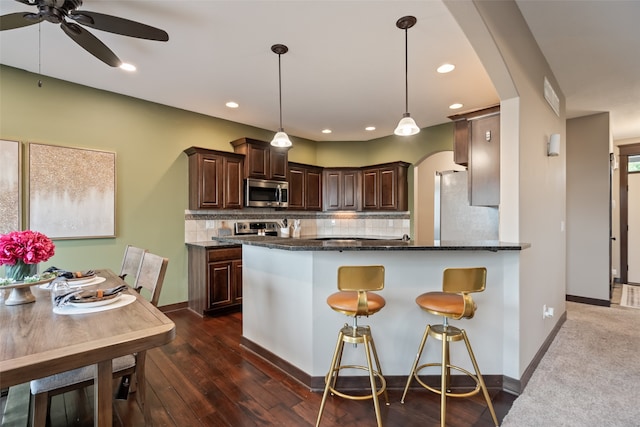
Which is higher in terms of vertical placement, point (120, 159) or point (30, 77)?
point (30, 77)

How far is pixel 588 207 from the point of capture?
14.5ft

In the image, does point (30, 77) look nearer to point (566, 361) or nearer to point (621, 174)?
point (566, 361)

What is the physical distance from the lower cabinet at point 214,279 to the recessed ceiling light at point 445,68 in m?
3.19

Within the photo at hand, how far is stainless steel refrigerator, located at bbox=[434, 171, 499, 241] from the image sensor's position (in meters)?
3.33

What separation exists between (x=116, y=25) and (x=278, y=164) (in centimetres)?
310

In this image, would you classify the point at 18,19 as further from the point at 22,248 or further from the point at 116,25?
the point at 22,248

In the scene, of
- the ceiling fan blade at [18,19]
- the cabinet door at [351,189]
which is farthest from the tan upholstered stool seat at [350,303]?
the cabinet door at [351,189]

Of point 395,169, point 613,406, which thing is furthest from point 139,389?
point 395,169

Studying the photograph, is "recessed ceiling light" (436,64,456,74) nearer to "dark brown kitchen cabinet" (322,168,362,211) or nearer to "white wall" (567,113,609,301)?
"dark brown kitchen cabinet" (322,168,362,211)

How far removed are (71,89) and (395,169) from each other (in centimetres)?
449

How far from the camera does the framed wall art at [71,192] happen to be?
307cm

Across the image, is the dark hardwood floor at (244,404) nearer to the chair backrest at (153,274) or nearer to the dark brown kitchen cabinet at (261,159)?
the chair backrest at (153,274)

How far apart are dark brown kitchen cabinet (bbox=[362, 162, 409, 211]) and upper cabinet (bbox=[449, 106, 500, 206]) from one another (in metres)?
2.30

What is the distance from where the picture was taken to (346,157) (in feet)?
19.7
